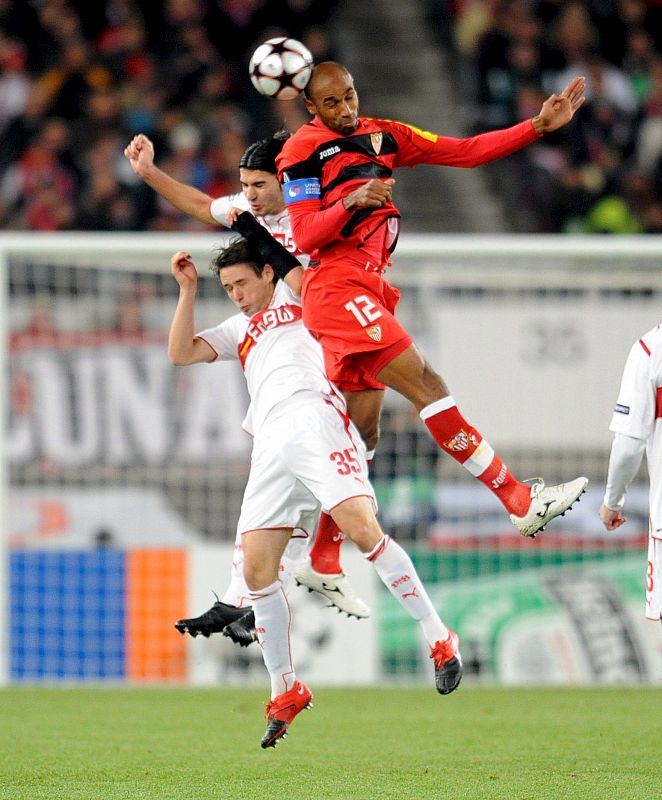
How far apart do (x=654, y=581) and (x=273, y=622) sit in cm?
172

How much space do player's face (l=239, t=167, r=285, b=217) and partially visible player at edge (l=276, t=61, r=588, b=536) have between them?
389 mm

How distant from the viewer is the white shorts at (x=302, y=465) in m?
6.70

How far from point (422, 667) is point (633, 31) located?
868 cm

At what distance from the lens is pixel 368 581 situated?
36.0 feet

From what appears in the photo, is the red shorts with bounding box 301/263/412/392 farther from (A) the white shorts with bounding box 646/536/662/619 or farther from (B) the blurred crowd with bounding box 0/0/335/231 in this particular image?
(B) the blurred crowd with bounding box 0/0/335/231

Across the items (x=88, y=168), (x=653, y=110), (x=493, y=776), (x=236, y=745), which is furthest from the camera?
(x=653, y=110)

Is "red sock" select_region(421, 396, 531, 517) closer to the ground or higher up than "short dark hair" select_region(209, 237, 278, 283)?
closer to the ground

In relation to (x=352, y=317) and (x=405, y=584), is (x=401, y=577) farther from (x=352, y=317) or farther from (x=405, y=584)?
(x=352, y=317)

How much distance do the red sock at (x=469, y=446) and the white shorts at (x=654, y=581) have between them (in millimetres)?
717

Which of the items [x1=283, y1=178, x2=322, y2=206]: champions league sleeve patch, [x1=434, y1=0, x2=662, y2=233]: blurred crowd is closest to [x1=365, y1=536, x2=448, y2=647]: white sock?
[x1=283, y1=178, x2=322, y2=206]: champions league sleeve patch

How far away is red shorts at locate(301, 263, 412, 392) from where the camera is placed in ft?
22.6

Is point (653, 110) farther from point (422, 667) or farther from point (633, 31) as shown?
point (422, 667)

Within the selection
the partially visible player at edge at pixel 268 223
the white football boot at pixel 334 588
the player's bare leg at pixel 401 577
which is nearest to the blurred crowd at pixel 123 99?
the partially visible player at edge at pixel 268 223

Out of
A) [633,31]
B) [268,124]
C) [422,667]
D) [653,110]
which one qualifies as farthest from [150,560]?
[633,31]
